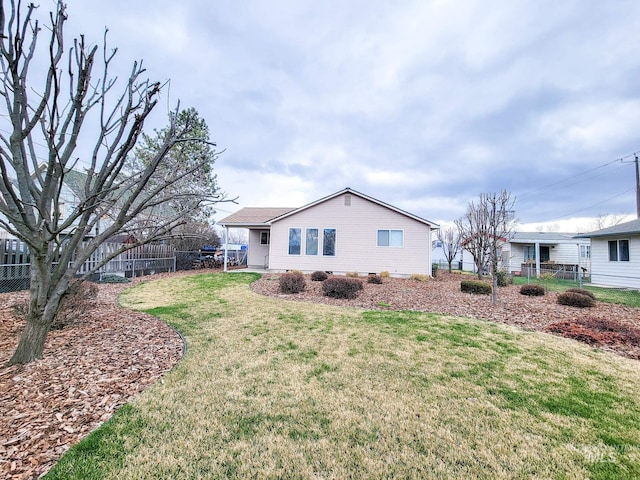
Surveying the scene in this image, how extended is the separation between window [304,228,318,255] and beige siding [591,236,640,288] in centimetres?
1331

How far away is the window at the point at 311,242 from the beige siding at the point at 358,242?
206 millimetres

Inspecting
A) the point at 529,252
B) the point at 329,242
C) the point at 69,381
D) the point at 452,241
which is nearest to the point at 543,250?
the point at 529,252

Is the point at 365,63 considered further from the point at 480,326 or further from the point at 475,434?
the point at 475,434

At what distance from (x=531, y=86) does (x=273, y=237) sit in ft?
44.8

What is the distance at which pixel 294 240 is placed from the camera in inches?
632

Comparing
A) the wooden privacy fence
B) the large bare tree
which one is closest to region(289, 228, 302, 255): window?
the wooden privacy fence

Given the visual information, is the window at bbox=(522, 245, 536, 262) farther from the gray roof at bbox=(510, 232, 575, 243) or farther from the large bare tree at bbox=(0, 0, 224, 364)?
the large bare tree at bbox=(0, 0, 224, 364)

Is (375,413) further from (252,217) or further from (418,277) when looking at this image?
(252,217)

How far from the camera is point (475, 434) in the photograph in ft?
8.63

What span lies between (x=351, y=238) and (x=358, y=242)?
445mm

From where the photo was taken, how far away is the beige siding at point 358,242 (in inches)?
591

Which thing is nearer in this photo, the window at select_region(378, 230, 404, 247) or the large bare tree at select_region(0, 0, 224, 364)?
the large bare tree at select_region(0, 0, 224, 364)

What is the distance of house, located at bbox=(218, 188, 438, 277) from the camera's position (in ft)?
49.3

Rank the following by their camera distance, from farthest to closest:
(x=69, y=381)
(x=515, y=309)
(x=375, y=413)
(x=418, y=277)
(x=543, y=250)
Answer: (x=543, y=250), (x=418, y=277), (x=515, y=309), (x=69, y=381), (x=375, y=413)
